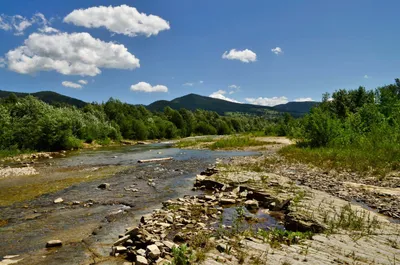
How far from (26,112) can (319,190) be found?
61.3 metres

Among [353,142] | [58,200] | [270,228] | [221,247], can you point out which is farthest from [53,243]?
[353,142]

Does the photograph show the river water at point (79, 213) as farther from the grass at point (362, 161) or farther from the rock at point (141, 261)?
the grass at point (362, 161)

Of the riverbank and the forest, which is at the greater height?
the forest

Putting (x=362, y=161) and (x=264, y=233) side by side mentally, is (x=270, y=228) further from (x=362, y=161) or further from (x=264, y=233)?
(x=362, y=161)

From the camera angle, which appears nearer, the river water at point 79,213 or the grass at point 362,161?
the river water at point 79,213

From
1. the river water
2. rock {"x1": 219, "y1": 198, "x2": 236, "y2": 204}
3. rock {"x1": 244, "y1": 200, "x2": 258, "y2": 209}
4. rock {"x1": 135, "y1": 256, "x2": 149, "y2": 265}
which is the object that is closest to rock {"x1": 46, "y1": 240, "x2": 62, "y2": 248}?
the river water

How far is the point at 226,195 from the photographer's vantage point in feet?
49.0

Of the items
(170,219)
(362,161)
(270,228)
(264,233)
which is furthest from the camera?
(362,161)

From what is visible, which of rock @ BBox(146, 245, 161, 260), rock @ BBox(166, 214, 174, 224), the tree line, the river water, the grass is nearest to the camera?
rock @ BBox(146, 245, 161, 260)

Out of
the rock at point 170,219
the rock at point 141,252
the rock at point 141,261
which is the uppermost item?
the rock at point 141,261

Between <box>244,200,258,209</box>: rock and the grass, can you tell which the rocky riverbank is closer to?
<box>244,200,258,209</box>: rock

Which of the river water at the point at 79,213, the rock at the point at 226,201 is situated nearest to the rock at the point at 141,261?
the river water at the point at 79,213

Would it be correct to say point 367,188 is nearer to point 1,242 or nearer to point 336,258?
point 336,258

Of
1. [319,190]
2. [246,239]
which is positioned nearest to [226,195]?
[319,190]
